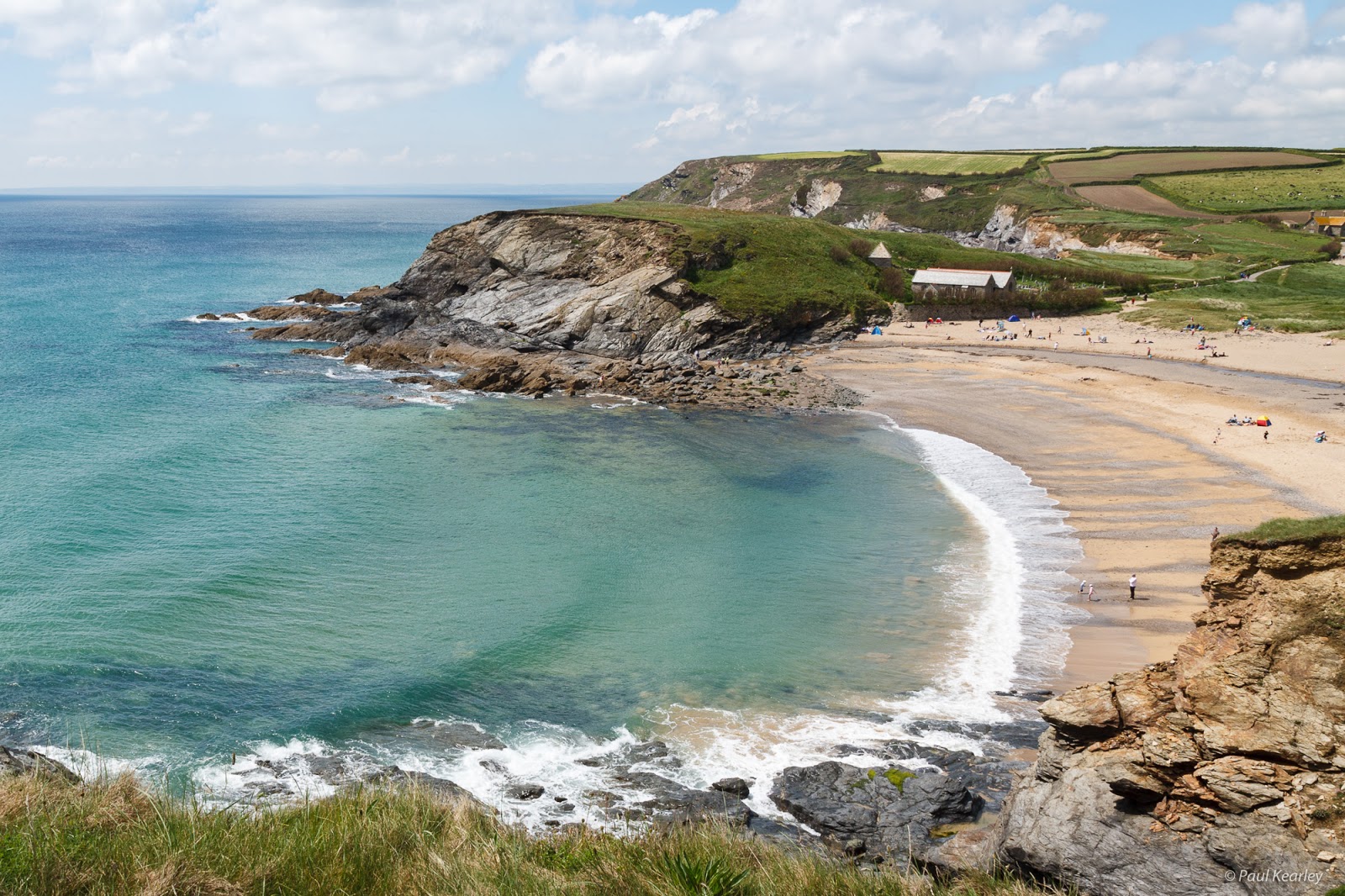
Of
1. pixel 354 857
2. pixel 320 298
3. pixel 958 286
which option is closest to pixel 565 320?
pixel 320 298

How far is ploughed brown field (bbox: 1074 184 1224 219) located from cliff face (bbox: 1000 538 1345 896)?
11952 cm

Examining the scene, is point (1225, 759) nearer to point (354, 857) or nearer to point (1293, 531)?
point (1293, 531)

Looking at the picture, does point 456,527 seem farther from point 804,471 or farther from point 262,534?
point 804,471

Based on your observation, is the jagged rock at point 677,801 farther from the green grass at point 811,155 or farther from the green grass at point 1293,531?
the green grass at point 811,155

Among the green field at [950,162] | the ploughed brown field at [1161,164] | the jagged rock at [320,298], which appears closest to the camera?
the jagged rock at [320,298]

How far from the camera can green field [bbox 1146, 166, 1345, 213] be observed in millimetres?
116125

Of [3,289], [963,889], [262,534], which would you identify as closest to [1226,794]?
[963,889]

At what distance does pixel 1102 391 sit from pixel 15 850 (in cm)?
5664

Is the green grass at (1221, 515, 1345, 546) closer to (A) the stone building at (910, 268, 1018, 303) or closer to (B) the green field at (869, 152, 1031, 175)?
(A) the stone building at (910, 268, 1018, 303)

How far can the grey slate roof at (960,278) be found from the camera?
80.4 m

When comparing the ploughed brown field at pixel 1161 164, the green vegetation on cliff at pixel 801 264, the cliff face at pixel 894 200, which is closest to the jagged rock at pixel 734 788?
the green vegetation on cliff at pixel 801 264

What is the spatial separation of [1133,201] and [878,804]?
12749cm

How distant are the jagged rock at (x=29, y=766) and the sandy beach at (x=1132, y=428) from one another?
72.1 ft

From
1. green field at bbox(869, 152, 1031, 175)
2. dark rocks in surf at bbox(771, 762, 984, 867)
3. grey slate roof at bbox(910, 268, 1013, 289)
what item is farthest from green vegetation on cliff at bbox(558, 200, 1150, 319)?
green field at bbox(869, 152, 1031, 175)
